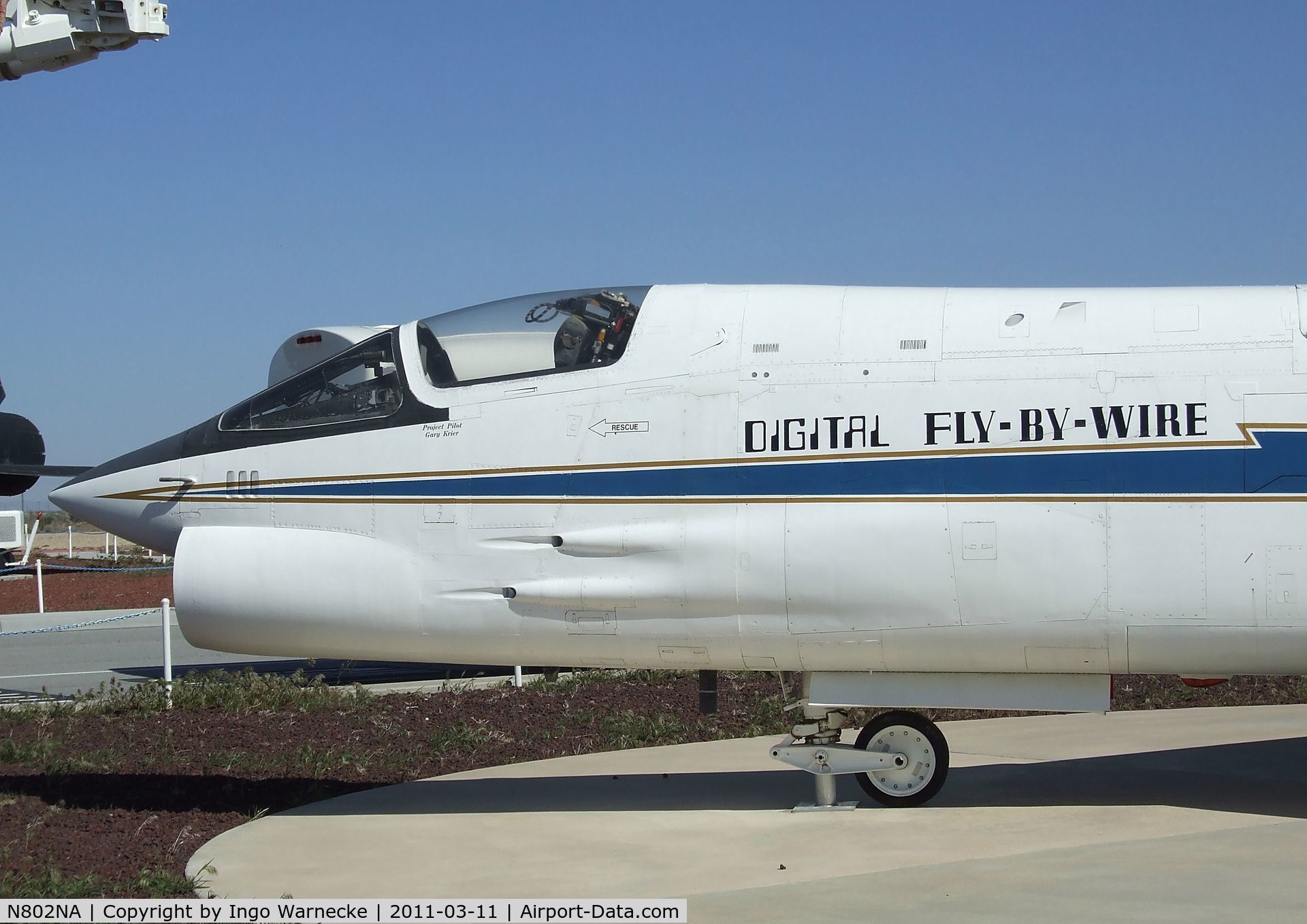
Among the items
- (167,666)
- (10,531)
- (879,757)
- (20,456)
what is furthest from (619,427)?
(10,531)

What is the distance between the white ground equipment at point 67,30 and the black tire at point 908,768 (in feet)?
26.2

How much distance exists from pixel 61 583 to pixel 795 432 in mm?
30541

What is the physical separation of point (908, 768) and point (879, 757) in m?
0.21

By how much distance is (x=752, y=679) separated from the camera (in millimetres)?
12570

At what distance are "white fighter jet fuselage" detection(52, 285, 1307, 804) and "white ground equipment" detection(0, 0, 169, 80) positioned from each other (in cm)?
407

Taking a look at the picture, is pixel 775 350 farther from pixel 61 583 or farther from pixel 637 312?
pixel 61 583

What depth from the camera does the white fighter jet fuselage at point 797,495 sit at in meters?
6.99

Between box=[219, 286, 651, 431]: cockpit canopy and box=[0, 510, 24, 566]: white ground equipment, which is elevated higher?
box=[219, 286, 651, 431]: cockpit canopy

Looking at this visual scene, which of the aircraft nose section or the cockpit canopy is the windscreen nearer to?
the cockpit canopy

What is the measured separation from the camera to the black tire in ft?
25.3

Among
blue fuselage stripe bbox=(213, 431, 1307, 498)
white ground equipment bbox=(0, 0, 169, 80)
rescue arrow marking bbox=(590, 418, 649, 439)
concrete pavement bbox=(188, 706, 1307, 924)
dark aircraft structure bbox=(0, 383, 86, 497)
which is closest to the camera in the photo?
concrete pavement bbox=(188, 706, 1307, 924)

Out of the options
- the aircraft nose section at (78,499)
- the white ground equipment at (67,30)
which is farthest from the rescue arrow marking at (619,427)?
the white ground equipment at (67,30)

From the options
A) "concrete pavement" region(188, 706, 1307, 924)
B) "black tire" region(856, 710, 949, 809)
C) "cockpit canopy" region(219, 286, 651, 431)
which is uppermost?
"cockpit canopy" region(219, 286, 651, 431)

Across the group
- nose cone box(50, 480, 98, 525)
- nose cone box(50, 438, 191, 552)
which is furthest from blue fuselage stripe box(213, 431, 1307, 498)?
nose cone box(50, 480, 98, 525)
